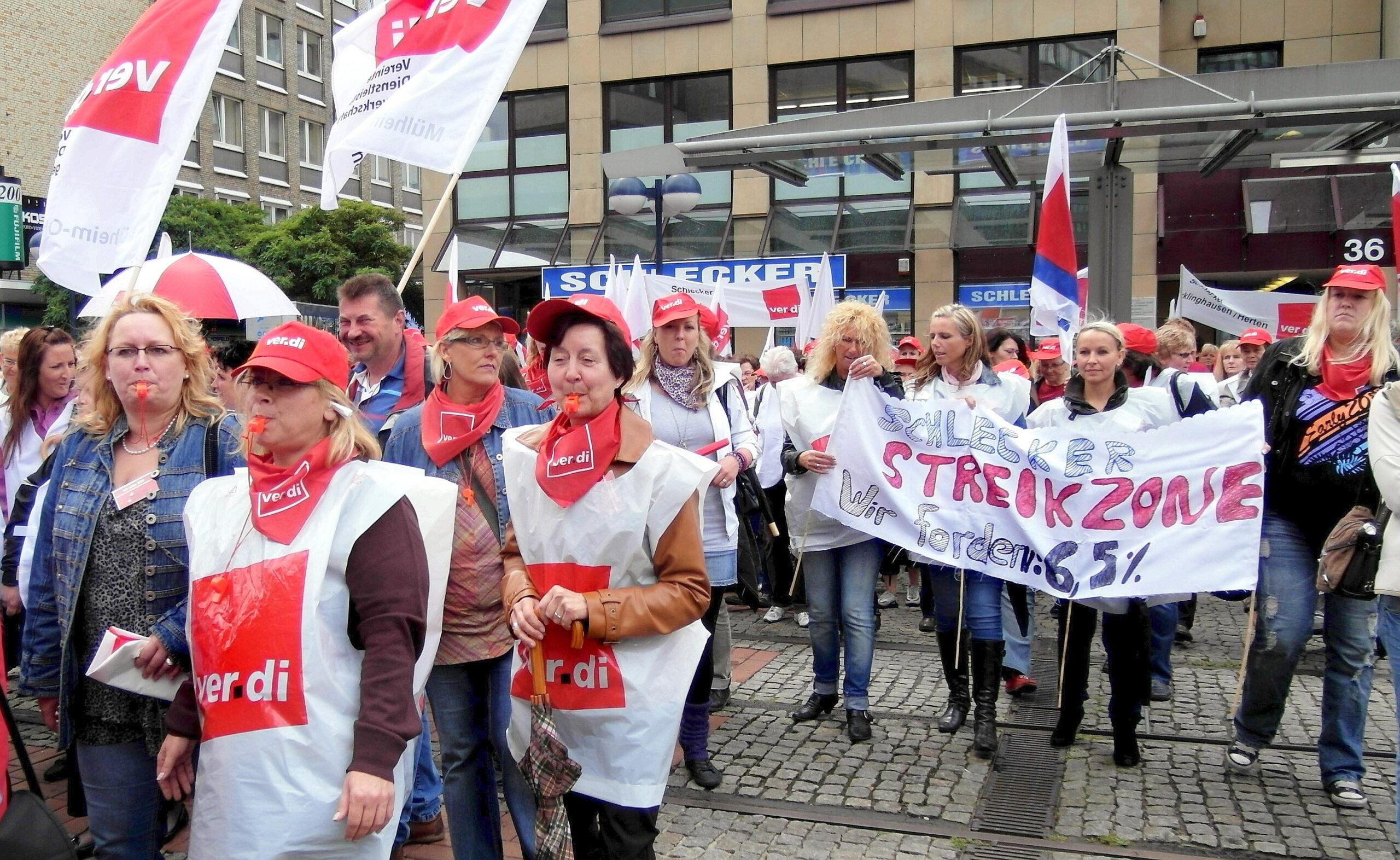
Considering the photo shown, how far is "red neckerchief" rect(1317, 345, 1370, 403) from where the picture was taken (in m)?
4.68

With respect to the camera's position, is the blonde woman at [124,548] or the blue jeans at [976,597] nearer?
the blonde woman at [124,548]

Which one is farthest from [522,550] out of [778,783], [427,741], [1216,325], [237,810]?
[1216,325]

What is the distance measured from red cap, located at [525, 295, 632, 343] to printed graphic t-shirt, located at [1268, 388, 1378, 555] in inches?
121

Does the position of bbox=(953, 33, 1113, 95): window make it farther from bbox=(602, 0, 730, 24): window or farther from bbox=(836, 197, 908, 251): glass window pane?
bbox=(602, 0, 730, 24): window

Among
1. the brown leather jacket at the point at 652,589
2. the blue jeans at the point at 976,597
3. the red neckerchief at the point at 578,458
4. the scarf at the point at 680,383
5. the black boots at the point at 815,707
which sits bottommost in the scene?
the black boots at the point at 815,707

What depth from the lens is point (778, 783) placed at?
517cm

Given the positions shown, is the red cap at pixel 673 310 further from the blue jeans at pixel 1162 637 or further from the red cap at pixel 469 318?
the blue jeans at pixel 1162 637

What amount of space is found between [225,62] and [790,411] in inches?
1987

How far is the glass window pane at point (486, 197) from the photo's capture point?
2498 cm

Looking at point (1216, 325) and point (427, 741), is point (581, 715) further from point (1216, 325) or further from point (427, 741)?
point (1216, 325)

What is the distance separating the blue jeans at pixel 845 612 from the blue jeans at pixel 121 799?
3324 millimetres

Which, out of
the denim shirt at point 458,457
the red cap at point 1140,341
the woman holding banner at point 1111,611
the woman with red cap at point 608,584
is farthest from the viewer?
the red cap at point 1140,341

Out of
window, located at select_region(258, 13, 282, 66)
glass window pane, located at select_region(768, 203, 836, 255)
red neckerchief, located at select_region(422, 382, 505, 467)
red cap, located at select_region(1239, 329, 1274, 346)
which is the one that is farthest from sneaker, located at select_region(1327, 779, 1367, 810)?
window, located at select_region(258, 13, 282, 66)

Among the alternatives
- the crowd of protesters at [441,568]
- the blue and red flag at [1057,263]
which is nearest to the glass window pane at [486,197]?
the blue and red flag at [1057,263]
